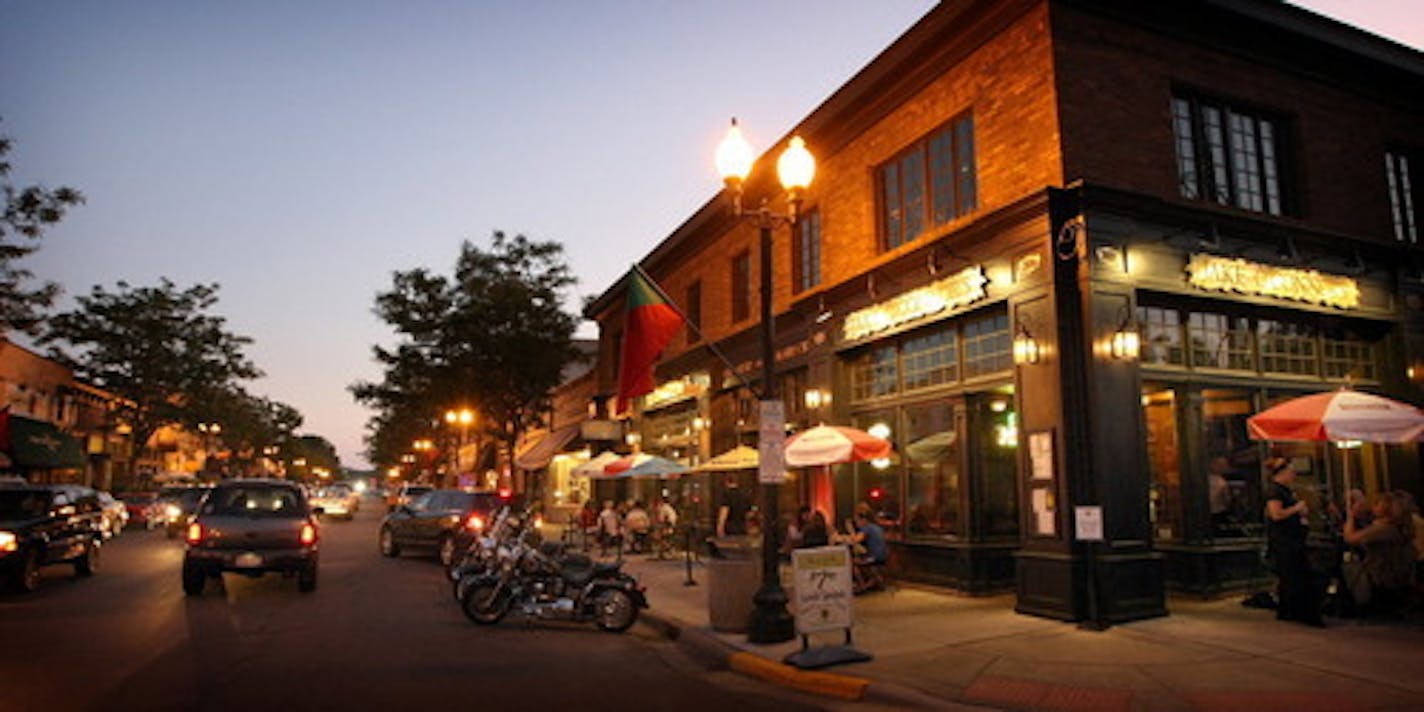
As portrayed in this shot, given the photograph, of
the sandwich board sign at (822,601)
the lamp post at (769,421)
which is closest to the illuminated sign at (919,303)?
the lamp post at (769,421)

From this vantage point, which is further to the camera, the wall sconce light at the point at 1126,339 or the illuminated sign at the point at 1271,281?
the illuminated sign at the point at 1271,281

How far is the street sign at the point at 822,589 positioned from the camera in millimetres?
Result: 8617

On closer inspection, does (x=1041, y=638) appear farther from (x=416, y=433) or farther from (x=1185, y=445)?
(x=416, y=433)

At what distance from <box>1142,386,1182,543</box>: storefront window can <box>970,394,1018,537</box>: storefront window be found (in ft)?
6.37

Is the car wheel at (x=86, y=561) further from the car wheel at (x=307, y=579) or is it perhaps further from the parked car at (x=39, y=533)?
the car wheel at (x=307, y=579)

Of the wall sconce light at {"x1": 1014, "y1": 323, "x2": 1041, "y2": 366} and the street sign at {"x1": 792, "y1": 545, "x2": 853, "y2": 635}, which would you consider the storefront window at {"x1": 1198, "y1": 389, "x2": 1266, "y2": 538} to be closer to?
the wall sconce light at {"x1": 1014, "y1": 323, "x2": 1041, "y2": 366}

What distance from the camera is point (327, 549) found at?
24266mm

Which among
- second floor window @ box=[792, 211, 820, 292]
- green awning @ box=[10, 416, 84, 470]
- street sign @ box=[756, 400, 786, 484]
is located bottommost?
street sign @ box=[756, 400, 786, 484]

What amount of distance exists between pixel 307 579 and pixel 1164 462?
44.3ft

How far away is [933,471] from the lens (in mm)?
14148

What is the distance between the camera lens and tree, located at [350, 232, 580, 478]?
31656mm

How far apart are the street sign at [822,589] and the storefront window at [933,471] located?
4936 mm

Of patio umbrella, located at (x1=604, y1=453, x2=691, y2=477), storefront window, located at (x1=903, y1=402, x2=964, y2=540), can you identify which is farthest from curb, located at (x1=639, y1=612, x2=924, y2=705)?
patio umbrella, located at (x1=604, y1=453, x2=691, y2=477)

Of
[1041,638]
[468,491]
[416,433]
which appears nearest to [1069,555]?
[1041,638]
